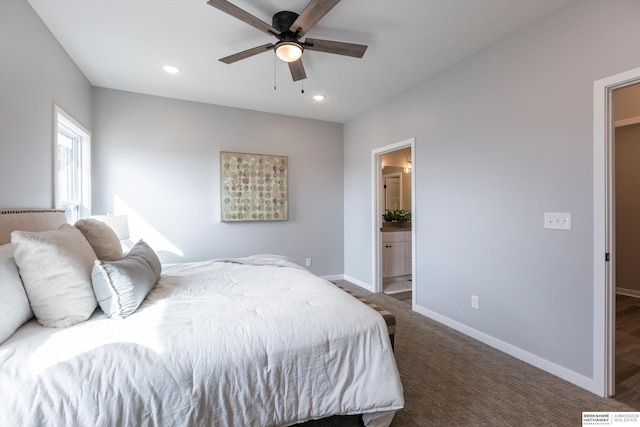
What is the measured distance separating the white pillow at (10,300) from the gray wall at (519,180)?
318 centimetres

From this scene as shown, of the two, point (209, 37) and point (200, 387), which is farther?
point (209, 37)

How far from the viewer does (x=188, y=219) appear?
12.4ft

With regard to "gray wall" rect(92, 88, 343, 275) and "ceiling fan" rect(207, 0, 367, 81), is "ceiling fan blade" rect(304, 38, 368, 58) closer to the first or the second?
"ceiling fan" rect(207, 0, 367, 81)

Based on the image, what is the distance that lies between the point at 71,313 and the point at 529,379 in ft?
9.56

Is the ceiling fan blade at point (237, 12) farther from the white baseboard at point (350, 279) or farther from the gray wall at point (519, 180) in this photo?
the white baseboard at point (350, 279)

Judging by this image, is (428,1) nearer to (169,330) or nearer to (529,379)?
(169,330)

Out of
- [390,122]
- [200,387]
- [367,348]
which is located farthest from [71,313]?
[390,122]

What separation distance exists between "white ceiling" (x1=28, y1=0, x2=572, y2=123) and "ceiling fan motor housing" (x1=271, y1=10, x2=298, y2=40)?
5 cm

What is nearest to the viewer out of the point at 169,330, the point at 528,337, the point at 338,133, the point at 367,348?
the point at 169,330

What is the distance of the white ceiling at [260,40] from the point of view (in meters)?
2.03

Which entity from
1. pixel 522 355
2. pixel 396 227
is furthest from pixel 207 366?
pixel 396 227

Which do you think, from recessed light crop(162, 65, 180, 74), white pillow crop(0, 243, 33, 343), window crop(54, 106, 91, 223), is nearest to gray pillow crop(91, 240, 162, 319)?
white pillow crop(0, 243, 33, 343)

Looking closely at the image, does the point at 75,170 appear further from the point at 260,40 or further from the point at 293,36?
the point at 293,36

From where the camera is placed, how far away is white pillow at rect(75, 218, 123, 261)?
6.14ft
